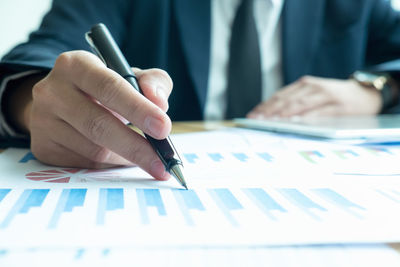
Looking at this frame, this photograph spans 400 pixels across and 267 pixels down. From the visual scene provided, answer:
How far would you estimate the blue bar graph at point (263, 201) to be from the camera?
0.22m

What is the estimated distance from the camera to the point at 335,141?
1.52ft

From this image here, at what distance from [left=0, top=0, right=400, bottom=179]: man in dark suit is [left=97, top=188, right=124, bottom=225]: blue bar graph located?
44 mm

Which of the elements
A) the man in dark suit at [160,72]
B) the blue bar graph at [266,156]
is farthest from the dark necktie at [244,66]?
the blue bar graph at [266,156]

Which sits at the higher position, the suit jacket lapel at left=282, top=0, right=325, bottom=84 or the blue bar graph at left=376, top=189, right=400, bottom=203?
the suit jacket lapel at left=282, top=0, right=325, bottom=84

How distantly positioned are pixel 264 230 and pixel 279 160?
0.19 metres

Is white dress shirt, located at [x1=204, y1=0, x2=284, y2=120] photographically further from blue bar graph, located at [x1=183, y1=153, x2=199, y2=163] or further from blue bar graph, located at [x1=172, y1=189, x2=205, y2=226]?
blue bar graph, located at [x1=172, y1=189, x2=205, y2=226]

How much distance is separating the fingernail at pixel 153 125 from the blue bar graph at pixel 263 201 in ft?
0.26

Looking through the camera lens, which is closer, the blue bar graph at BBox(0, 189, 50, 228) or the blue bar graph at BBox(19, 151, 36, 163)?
the blue bar graph at BBox(0, 189, 50, 228)

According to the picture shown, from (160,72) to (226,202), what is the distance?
0.16 metres

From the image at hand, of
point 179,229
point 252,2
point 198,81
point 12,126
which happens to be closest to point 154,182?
point 179,229

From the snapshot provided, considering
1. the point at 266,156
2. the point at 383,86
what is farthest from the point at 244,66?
the point at 266,156

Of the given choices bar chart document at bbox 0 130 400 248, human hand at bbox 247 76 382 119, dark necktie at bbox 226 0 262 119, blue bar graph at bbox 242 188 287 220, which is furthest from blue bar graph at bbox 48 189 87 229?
dark necktie at bbox 226 0 262 119

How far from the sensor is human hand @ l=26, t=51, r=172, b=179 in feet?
0.92

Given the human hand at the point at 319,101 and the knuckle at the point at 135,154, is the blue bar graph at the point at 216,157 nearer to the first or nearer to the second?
the knuckle at the point at 135,154
